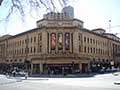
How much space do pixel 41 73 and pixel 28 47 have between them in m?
10.3

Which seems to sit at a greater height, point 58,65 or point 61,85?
point 58,65

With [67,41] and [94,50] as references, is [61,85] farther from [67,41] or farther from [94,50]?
[94,50]

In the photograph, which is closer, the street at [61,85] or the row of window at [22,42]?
the street at [61,85]

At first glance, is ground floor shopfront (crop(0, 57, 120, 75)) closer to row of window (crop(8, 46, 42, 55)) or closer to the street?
row of window (crop(8, 46, 42, 55))

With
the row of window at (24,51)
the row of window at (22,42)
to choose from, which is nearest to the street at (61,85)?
the row of window at (24,51)

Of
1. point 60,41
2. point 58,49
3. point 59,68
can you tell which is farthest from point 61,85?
point 60,41

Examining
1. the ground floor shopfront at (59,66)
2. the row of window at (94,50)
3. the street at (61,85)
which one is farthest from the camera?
the row of window at (94,50)

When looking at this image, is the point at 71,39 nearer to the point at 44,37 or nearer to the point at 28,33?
the point at 44,37

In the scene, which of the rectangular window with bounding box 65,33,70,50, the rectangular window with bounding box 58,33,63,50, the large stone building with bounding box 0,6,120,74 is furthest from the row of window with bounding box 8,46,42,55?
the rectangular window with bounding box 65,33,70,50

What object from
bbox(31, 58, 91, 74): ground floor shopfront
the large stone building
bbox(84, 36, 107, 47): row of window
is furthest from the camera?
bbox(84, 36, 107, 47): row of window

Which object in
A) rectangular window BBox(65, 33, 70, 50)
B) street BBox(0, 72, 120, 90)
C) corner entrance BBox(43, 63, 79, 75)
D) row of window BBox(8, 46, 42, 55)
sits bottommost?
street BBox(0, 72, 120, 90)

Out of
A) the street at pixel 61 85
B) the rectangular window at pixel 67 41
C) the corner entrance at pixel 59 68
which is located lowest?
the street at pixel 61 85

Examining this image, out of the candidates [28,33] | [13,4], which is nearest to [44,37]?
[28,33]

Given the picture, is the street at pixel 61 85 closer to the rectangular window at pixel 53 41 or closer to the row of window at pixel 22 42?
the rectangular window at pixel 53 41
